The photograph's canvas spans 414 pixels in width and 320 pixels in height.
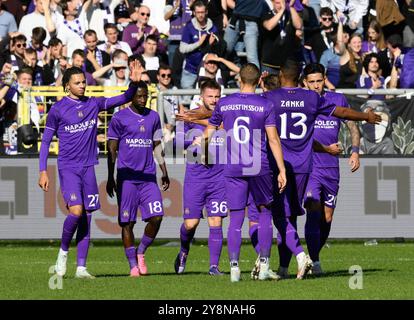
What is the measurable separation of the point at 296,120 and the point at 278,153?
2.92 feet

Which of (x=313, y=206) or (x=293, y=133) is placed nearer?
(x=293, y=133)

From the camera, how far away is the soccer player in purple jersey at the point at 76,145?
1562 centimetres

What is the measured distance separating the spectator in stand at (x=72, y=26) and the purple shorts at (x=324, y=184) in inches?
374

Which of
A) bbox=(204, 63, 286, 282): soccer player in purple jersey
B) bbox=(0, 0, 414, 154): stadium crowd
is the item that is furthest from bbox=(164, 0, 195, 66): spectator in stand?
bbox=(204, 63, 286, 282): soccer player in purple jersey

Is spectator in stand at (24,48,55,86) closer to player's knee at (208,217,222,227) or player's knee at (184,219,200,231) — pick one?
player's knee at (184,219,200,231)

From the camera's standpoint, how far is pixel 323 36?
85.1 ft

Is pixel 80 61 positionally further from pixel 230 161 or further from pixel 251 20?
pixel 230 161

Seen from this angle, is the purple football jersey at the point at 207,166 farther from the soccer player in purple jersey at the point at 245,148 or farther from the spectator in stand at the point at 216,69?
the spectator in stand at the point at 216,69

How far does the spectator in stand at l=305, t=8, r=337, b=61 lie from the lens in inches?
1016

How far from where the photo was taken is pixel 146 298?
514 inches

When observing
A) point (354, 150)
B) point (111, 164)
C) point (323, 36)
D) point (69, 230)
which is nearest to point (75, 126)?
point (111, 164)

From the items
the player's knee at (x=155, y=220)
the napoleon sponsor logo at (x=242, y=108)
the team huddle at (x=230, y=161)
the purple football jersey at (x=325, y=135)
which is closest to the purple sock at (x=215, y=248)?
the team huddle at (x=230, y=161)

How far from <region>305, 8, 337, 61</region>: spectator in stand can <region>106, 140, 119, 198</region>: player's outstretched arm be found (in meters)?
10.0

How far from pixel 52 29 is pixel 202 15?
10.3 feet
